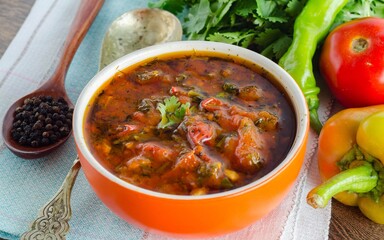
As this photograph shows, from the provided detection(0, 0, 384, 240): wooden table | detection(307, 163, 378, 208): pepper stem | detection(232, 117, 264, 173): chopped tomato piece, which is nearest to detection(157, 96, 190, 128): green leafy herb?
detection(232, 117, 264, 173): chopped tomato piece

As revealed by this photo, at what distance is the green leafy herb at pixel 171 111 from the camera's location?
6.25 ft

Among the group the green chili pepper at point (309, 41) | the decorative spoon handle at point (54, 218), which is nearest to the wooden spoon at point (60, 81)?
the decorative spoon handle at point (54, 218)

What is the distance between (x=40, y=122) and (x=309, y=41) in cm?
126

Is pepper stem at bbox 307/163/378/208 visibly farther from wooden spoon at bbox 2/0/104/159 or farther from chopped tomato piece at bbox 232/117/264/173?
wooden spoon at bbox 2/0/104/159

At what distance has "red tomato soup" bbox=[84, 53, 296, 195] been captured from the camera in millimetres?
1740

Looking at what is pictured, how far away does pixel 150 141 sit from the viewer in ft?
6.03

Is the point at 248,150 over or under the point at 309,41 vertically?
over

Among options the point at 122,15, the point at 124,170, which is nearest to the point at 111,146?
the point at 124,170

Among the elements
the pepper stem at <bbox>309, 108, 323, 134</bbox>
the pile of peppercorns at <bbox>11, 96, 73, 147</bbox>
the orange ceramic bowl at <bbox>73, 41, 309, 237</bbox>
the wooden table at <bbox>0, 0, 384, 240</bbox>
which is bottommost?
the wooden table at <bbox>0, 0, 384, 240</bbox>

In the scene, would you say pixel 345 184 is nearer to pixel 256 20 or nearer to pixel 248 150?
pixel 248 150

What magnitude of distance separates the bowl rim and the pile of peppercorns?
1.14 feet

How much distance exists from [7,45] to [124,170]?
145 centimetres

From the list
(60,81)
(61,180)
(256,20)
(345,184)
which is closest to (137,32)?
(60,81)

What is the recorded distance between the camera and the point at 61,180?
2182mm
